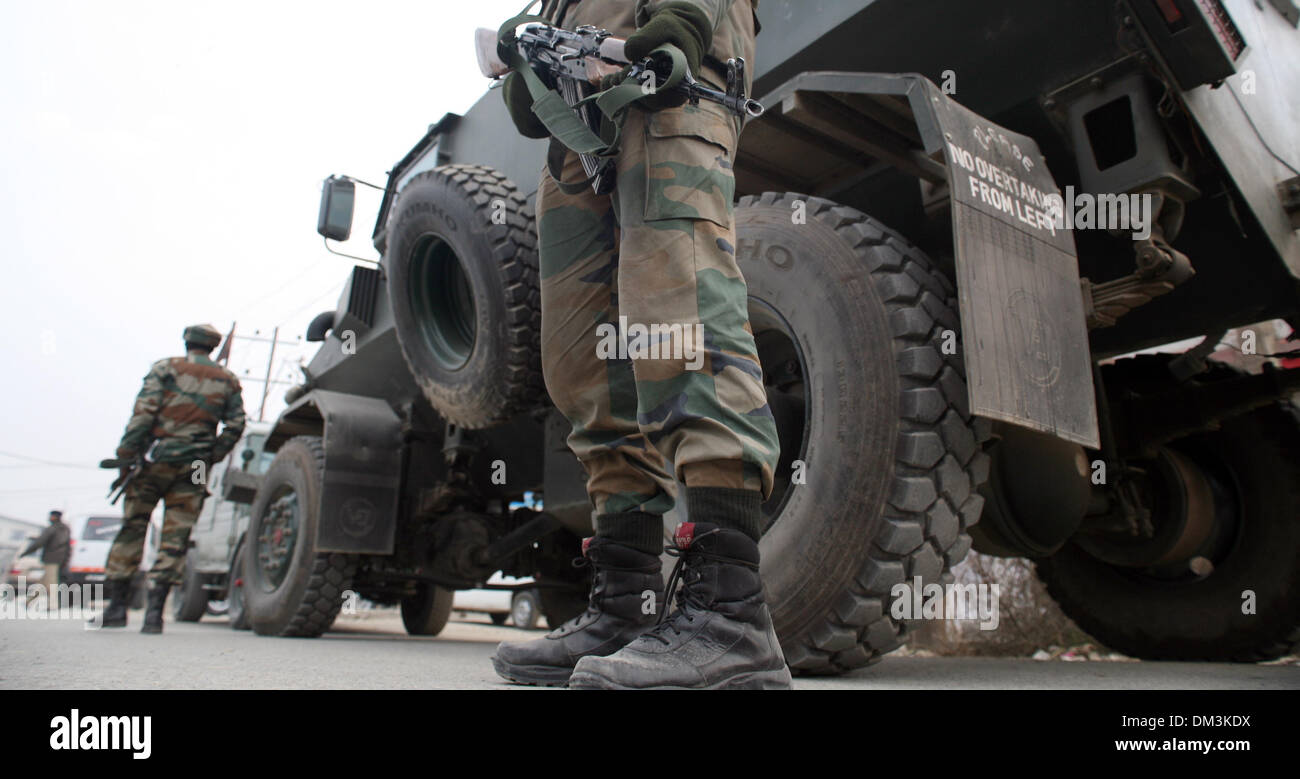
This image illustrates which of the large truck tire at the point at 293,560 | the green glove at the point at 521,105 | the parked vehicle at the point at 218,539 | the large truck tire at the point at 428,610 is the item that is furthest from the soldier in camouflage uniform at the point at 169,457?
the green glove at the point at 521,105

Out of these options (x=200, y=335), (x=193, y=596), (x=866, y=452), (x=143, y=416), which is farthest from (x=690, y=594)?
(x=193, y=596)

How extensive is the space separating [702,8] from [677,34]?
10cm

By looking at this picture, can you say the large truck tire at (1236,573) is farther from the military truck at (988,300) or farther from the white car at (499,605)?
the white car at (499,605)

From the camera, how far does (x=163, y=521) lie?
14.6 ft

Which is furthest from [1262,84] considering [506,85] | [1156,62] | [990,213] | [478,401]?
[478,401]

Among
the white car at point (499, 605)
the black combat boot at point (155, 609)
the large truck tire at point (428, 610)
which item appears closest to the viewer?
the black combat boot at point (155, 609)

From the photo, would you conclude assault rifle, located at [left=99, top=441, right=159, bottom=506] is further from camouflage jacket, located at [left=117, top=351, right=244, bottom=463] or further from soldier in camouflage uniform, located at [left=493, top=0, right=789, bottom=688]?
soldier in camouflage uniform, located at [left=493, top=0, right=789, bottom=688]

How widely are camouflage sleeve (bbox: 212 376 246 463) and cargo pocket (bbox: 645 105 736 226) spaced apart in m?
3.96

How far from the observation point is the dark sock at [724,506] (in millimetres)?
1316

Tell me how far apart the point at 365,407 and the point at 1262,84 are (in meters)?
3.60

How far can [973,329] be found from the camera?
59.8 inches

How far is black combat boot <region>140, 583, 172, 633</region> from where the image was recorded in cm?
396

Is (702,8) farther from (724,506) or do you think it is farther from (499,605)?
(499,605)
